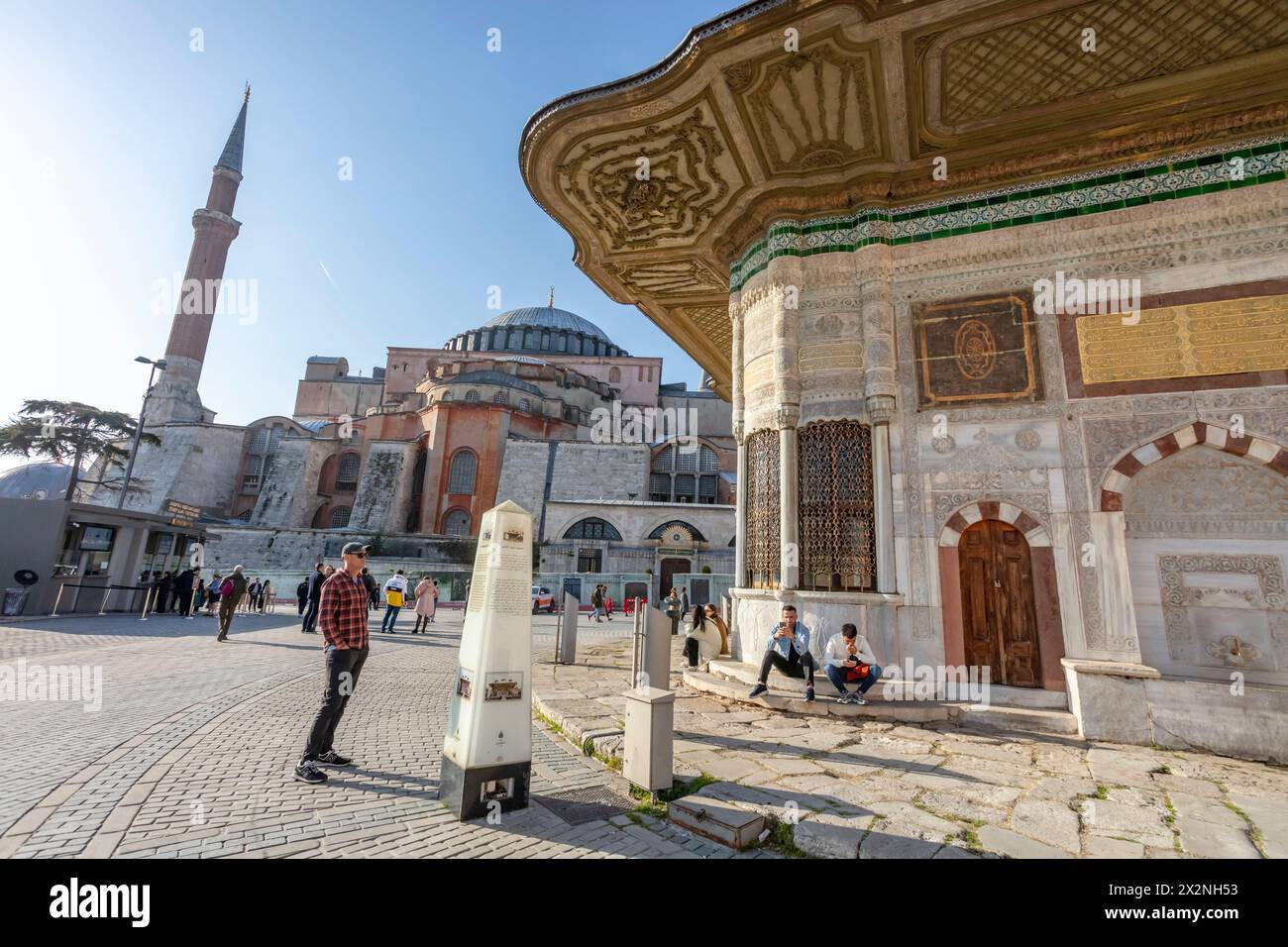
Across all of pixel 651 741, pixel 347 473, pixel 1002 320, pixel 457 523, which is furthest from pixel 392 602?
pixel 347 473

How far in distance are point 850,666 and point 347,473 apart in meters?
43.4

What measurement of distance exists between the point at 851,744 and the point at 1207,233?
6.90 metres

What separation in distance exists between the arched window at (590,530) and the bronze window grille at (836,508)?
24.5m

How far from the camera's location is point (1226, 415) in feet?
Result: 19.1

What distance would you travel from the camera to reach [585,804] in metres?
3.57

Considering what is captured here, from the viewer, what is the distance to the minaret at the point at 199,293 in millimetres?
37281

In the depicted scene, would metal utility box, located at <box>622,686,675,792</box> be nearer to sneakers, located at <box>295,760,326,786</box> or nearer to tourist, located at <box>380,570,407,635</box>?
sneakers, located at <box>295,760,326,786</box>

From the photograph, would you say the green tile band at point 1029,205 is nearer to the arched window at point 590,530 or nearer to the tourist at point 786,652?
the tourist at point 786,652

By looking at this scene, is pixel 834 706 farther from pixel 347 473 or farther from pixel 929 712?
pixel 347 473

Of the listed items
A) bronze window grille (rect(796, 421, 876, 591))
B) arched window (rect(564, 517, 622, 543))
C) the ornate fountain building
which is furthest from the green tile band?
arched window (rect(564, 517, 622, 543))

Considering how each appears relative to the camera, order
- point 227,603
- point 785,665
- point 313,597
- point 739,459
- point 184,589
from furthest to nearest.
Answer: point 184,589 → point 313,597 → point 227,603 → point 739,459 → point 785,665
